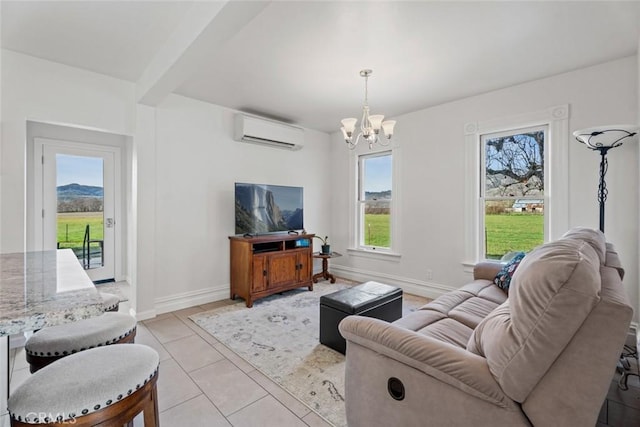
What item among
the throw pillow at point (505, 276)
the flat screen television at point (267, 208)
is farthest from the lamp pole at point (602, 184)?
the flat screen television at point (267, 208)

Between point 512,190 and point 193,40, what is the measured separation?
3.50m

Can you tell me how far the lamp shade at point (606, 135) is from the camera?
2247 mm

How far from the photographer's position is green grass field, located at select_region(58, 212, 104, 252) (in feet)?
14.4

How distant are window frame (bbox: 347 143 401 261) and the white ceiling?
130 centimetres

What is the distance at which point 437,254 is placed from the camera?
13.0 feet

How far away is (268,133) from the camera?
4.20 meters

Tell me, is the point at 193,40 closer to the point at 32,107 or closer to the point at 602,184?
the point at 32,107

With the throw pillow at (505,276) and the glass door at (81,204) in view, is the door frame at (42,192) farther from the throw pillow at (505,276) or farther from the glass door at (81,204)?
the throw pillow at (505,276)

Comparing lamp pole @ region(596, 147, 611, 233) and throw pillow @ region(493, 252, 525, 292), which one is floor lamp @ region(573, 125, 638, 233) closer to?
lamp pole @ region(596, 147, 611, 233)

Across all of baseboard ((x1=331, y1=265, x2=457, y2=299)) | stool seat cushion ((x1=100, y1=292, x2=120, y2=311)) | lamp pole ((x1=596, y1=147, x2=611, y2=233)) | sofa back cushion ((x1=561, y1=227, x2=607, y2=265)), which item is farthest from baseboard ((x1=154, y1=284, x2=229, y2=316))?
lamp pole ((x1=596, y1=147, x2=611, y2=233))

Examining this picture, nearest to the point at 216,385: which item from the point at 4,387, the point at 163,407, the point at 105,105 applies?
the point at 163,407

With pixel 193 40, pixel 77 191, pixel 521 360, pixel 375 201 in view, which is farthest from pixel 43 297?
pixel 77 191

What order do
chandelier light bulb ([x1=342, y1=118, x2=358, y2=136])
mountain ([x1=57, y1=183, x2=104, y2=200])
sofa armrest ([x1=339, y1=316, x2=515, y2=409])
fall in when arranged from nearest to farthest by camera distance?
sofa armrest ([x1=339, y1=316, x2=515, y2=409]) < chandelier light bulb ([x1=342, y1=118, x2=358, y2=136]) < mountain ([x1=57, y1=183, x2=104, y2=200])

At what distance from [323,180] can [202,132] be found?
2.15m
